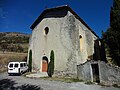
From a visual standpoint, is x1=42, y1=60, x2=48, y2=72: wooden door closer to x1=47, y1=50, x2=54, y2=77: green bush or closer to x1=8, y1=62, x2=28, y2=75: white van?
x1=47, y1=50, x2=54, y2=77: green bush

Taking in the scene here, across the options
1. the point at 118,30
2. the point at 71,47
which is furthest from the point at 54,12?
the point at 118,30

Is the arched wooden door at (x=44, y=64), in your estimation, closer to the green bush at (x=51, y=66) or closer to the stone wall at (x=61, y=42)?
the stone wall at (x=61, y=42)

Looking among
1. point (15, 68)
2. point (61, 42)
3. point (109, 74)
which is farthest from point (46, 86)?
point (15, 68)

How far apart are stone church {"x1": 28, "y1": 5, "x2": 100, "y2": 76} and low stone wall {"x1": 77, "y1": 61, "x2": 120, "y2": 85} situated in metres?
0.99

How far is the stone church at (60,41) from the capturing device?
51.6ft

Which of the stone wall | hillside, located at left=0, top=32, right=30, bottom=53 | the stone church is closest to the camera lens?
the stone wall

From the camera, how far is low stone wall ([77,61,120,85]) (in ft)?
37.5

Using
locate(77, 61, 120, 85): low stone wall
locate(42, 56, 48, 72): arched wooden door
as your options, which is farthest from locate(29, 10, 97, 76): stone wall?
locate(77, 61, 120, 85): low stone wall

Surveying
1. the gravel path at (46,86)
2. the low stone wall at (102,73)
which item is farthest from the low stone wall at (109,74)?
the gravel path at (46,86)

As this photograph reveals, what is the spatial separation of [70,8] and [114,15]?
5.61 metres

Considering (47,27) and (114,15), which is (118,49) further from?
(47,27)

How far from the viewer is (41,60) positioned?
18.5 metres

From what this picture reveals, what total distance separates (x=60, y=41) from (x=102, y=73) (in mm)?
6890

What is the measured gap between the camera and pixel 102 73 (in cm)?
1248
